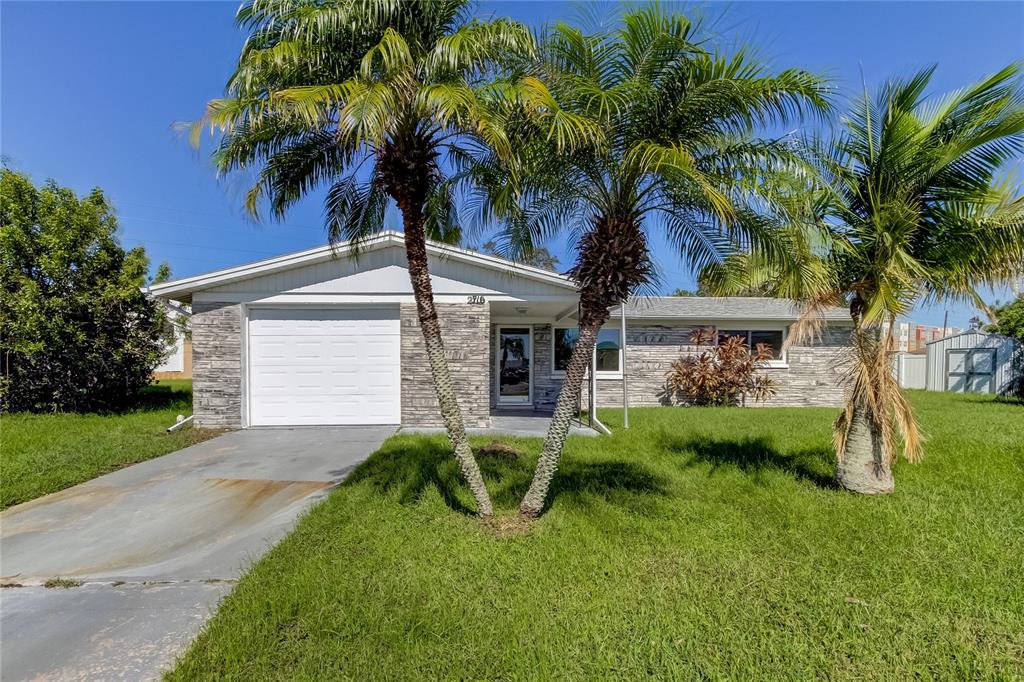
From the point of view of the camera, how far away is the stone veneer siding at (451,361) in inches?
397

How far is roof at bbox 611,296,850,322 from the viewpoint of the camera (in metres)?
14.2

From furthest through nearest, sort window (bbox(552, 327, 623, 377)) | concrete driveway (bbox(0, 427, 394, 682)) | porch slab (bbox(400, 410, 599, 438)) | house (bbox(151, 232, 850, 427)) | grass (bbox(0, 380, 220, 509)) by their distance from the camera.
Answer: window (bbox(552, 327, 623, 377))
house (bbox(151, 232, 850, 427))
porch slab (bbox(400, 410, 599, 438))
grass (bbox(0, 380, 220, 509))
concrete driveway (bbox(0, 427, 394, 682))

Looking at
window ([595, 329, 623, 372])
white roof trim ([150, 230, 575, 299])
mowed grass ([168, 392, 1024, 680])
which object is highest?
white roof trim ([150, 230, 575, 299])

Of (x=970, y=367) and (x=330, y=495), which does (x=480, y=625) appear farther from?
(x=970, y=367)

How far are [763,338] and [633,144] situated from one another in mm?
12668

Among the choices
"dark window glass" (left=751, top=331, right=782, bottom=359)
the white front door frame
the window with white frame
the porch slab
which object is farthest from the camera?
"dark window glass" (left=751, top=331, right=782, bottom=359)

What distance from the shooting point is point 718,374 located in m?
14.1

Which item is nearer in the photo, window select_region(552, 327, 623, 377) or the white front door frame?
the white front door frame

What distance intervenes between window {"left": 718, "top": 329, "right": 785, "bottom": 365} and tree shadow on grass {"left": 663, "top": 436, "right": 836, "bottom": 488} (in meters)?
6.45

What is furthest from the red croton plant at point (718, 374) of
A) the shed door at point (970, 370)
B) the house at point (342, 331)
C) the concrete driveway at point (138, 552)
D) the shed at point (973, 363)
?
the shed door at point (970, 370)

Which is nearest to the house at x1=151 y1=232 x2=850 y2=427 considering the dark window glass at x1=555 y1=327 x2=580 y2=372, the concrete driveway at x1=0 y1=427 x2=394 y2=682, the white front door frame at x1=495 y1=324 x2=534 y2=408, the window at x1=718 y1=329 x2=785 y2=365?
the concrete driveway at x1=0 y1=427 x2=394 y2=682

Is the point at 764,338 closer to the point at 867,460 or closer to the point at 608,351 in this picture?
the point at 608,351

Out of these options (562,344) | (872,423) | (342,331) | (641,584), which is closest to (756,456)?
(872,423)

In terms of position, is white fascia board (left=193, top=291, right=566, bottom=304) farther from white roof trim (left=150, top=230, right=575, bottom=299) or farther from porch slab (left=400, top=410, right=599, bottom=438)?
porch slab (left=400, top=410, right=599, bottom=438)
